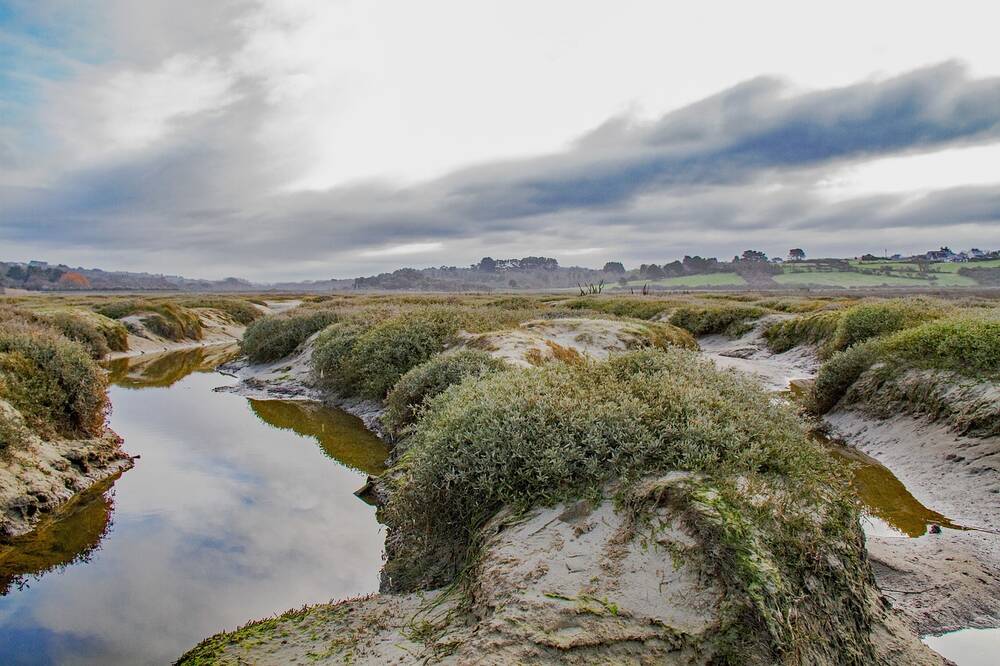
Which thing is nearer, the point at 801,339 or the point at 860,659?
the point at 860,659

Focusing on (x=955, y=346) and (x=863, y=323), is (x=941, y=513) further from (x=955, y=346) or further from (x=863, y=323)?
(x=863, y=323)

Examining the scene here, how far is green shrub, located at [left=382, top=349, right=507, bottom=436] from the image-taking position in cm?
1215

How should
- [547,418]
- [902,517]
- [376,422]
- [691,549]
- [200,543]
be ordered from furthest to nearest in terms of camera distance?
1. [376,422]
2. [902,517]
3. [200,543]
4. [547,418]
5. [691,549]

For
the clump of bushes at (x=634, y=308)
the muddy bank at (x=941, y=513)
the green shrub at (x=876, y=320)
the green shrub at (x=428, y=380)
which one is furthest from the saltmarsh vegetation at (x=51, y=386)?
the clump of bushes at (x=634, y=308)

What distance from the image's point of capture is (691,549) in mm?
4605

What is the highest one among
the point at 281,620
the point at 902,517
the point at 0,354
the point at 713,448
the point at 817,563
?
the point at 0,354

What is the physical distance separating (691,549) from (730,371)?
4.32 meters

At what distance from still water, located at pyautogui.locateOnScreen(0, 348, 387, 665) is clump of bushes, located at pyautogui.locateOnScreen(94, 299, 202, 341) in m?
28.0

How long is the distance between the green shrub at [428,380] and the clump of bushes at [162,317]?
105 feet

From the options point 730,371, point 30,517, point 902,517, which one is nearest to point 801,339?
point 902,517

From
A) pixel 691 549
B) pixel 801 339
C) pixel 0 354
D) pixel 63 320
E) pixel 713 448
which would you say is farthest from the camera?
pixel 63 320

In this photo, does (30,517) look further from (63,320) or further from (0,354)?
(63,320)

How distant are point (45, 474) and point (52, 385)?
256cm

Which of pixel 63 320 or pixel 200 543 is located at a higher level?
pixel 63 320
